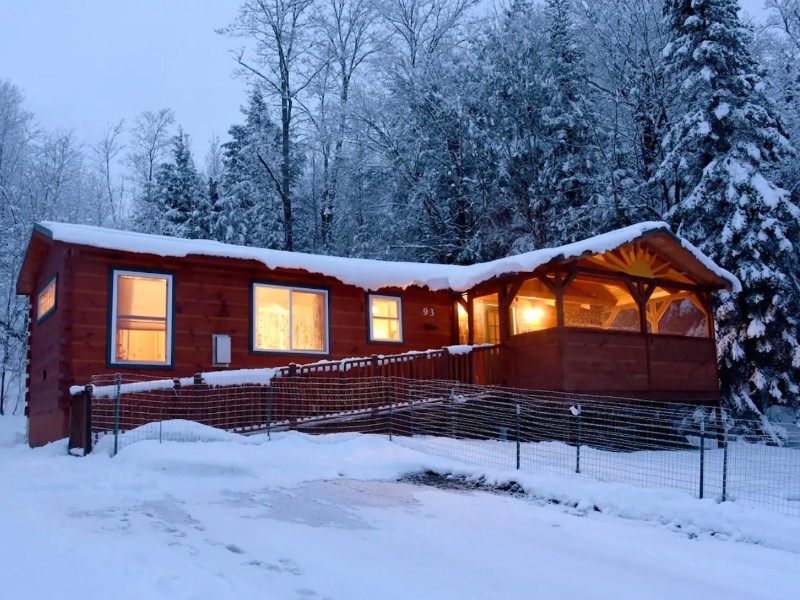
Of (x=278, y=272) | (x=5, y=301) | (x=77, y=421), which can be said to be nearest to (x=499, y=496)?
(x=77, y=421)

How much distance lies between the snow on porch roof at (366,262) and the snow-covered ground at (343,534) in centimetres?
407

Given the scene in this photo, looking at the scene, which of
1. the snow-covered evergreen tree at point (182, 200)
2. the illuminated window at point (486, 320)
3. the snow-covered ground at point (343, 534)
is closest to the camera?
the snow-covered ground at point (343, 534)

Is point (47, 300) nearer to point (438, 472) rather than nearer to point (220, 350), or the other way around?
point (220, 350)

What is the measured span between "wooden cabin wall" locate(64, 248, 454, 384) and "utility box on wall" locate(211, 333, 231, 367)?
0.32 feet

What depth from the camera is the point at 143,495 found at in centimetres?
789

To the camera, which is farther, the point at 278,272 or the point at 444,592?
the point at 278,272

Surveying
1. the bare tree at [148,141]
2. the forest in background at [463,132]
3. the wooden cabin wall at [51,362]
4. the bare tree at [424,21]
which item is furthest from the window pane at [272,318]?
the bare tree at [148,141]

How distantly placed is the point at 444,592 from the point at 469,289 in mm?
12009

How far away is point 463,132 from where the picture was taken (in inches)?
1105

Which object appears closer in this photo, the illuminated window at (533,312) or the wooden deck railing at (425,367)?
the wooden deck railing at (425,367)

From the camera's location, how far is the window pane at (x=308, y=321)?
15297mm

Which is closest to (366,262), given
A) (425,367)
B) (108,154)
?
(425,367)

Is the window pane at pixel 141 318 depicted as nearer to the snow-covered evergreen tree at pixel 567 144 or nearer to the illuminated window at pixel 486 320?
the illuminated window at pixel 486 320

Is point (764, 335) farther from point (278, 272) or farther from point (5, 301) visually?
point (5, 301)
